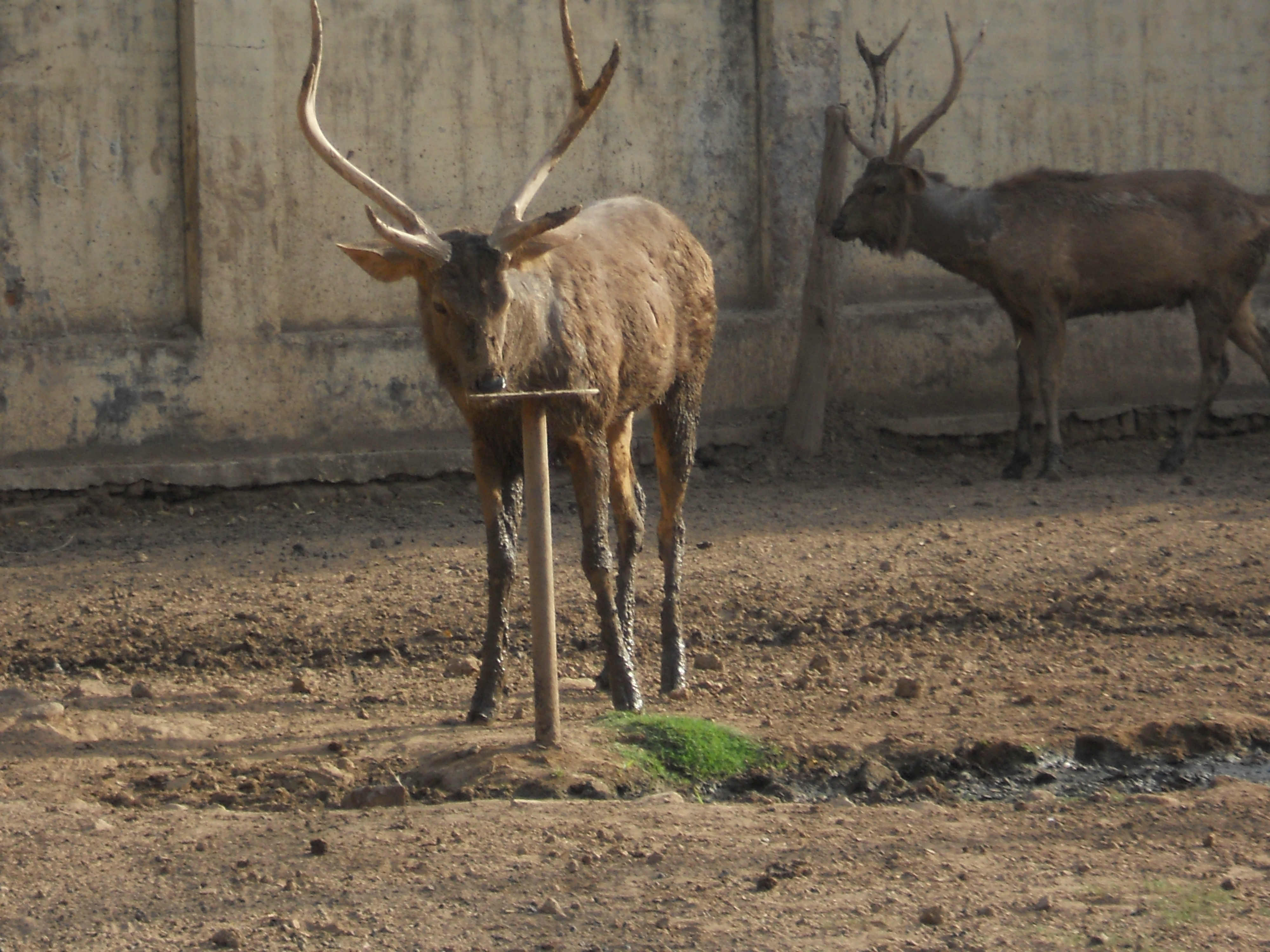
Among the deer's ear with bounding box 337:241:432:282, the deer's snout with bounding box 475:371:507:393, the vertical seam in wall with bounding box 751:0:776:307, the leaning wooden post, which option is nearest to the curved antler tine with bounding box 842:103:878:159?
the leaning wooden post

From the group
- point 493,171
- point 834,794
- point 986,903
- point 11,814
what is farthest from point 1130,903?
point 493,171

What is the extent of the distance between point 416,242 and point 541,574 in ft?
3.62

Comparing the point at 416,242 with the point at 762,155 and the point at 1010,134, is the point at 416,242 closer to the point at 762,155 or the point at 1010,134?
the point at 762,155

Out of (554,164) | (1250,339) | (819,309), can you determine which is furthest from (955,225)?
(554,164)

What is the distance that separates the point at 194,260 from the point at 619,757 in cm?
562

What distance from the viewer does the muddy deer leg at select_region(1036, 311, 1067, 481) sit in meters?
10.9

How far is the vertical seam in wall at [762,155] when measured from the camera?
10.8 metres

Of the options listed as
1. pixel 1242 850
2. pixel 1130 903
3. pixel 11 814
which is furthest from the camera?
pixel 11 814

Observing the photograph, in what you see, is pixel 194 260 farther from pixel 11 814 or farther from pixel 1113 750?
pixel 1113 750

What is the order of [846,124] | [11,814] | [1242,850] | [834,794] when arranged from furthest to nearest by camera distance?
1. [846,124]
2. [834,794]
3. [11,814]
4. [1242,850]

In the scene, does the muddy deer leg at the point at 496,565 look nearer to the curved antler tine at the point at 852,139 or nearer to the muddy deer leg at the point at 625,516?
the muddy deer leg at the point at 625,516

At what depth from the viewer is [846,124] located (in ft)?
34.6

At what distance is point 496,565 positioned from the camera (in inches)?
241

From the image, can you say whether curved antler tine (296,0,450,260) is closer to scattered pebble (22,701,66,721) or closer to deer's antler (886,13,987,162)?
scattered pebble (22,701,66,721)
